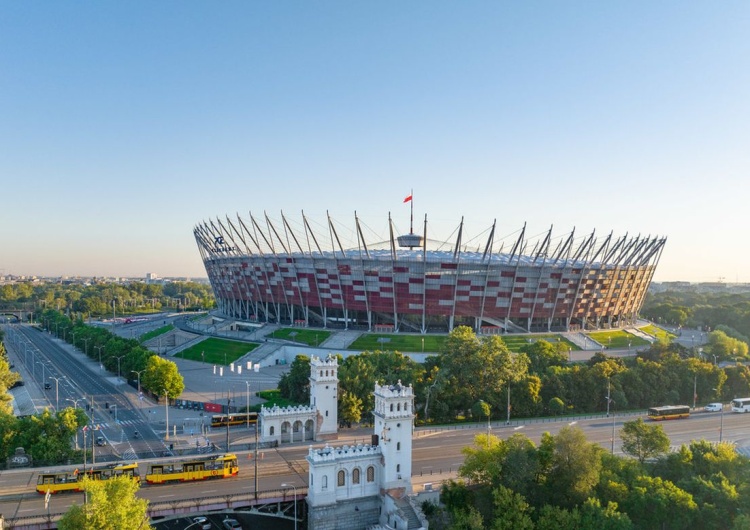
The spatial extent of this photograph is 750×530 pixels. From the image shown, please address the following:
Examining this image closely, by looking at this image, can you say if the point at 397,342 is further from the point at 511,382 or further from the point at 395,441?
the point at 395,441

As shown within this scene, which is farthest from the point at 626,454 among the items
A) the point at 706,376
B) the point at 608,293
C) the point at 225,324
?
the point at 225,324

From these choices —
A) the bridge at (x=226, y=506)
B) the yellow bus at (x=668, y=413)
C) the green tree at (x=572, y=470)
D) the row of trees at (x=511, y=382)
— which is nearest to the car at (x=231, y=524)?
the bridge at (x=226, y=506)

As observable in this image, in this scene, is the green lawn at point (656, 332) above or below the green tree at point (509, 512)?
above

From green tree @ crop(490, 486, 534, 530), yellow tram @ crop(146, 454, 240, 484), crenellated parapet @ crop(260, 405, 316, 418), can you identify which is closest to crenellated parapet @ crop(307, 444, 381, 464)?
yellow tram @ crop(146, 454, 240, 484)

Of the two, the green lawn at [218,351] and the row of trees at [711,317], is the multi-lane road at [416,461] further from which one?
the row of trees at [711,317]

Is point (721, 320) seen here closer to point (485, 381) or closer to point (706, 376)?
point (706, 376)

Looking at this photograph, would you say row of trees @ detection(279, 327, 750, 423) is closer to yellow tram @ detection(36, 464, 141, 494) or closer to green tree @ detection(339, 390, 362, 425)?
green tree @ detection(339, 390, 362, 425)
